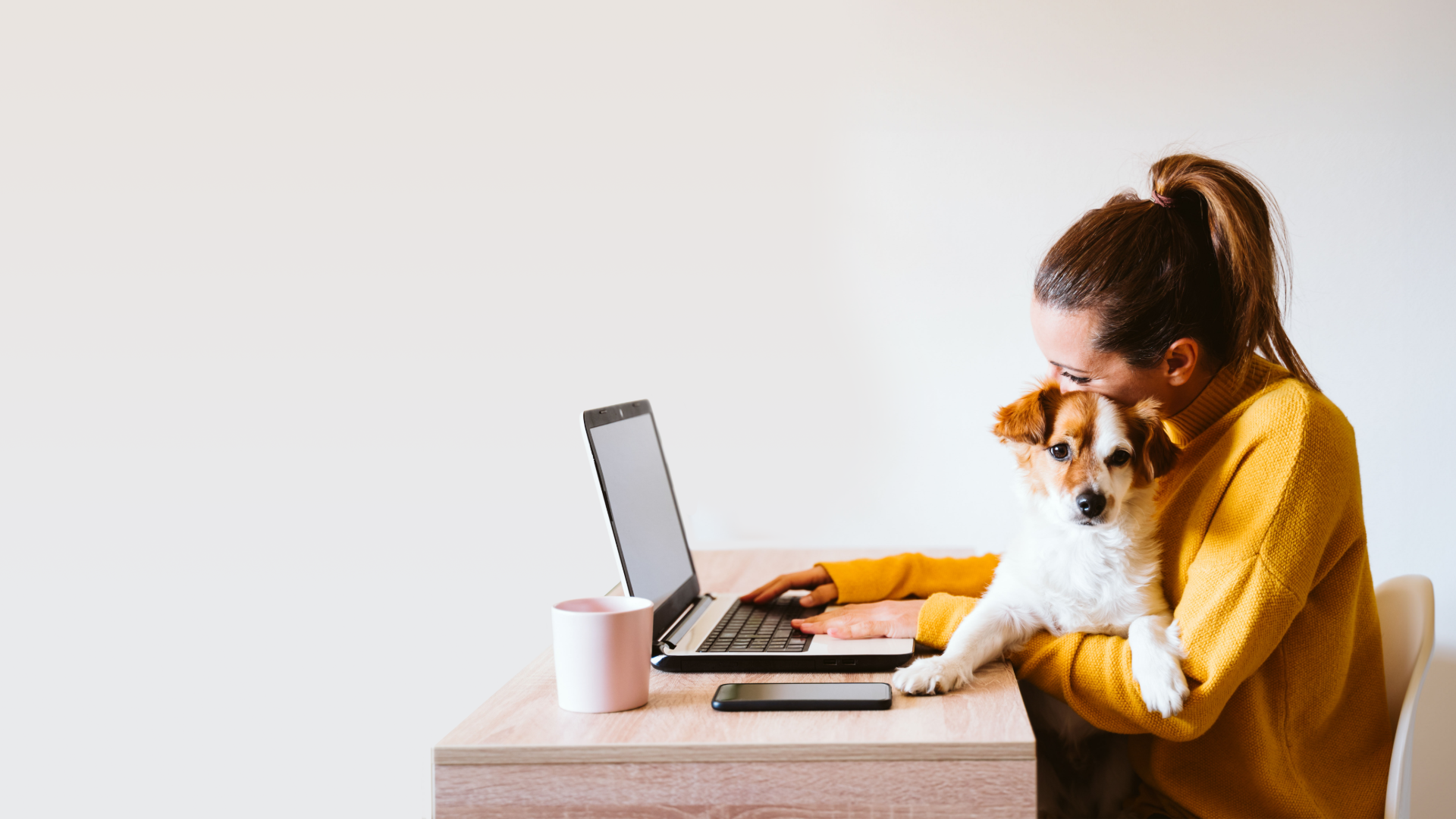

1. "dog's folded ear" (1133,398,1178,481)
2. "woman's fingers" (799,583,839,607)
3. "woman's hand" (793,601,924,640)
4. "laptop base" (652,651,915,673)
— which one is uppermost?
"dog's folded ear" (1133,398,1178,481)

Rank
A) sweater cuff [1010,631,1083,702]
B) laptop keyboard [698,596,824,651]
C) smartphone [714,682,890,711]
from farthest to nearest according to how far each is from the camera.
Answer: laptop keyboard [698,596,824,651]
sweater cuff [1010,631,1083,702]
smartphone [714,682,890,711]

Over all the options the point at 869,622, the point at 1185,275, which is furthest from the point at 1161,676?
the point at 1185,275

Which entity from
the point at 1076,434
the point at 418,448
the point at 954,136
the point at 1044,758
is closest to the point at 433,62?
the point at 418,448

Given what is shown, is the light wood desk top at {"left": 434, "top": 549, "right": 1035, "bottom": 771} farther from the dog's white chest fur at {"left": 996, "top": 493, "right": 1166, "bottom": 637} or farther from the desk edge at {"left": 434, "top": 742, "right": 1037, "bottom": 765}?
the dog's white chest fur at {"left": 996, "top": 493, "right": 1166, "bottom": 637}

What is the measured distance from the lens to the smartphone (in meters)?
0.94

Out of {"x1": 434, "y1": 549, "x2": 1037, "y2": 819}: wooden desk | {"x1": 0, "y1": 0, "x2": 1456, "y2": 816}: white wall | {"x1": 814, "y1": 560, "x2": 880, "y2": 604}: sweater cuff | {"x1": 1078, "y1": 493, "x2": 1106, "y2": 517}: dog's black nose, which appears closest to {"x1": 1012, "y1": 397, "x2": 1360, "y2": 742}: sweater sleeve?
{"x1": 1078, "y1": 493, "x2": 1106, "y2": 517}: dog's black nose

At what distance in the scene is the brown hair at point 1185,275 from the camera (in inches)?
45.4

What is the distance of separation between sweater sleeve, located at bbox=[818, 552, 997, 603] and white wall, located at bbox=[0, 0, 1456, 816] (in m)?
1.19

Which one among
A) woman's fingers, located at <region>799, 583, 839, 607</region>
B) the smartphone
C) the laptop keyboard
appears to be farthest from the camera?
woman's fingers, located at <region>799, 583, 839, 607</region>

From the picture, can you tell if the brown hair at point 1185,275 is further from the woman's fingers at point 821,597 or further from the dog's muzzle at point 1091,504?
the woman's fingers at point 821,597

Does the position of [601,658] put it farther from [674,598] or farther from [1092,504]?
[1092,504]

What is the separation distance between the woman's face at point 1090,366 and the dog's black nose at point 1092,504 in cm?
17

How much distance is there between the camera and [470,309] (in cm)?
278

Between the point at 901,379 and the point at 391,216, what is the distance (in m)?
1.52
